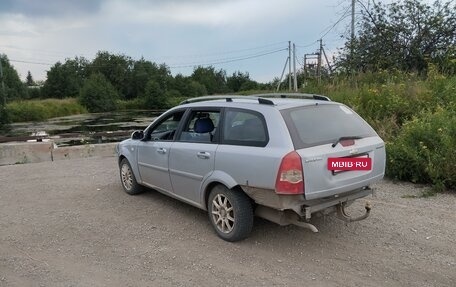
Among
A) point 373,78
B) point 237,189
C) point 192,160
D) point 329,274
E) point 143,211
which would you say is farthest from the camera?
point 373,78

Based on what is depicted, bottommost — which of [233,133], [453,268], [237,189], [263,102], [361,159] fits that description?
[453,268]

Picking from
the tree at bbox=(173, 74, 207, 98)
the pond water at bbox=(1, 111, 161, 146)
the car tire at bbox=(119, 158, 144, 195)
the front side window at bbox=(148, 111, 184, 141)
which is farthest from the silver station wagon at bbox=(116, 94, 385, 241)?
the tree at bbox=(173, 74, 207, 98)

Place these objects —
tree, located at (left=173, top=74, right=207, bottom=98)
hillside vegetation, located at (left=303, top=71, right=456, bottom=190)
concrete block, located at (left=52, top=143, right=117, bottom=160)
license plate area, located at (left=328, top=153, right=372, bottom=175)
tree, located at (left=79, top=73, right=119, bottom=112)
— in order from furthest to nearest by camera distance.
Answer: tree, located at (left=173, top=74, right=207, bottom=98), tree, located at (left=79, top=73, right=119, bottom=112), concrete block, located at (left=52, top=143, right=117, bottom=160), hillside vegetation, located at (left=303, top=71, right=456, bottom=190), license plate area, located at (left=328, top=153, right=372, bottom=175)

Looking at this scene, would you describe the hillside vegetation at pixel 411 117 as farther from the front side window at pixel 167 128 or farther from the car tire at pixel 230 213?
the front side window at pixel 167 128

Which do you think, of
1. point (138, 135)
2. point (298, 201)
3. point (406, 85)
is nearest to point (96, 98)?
point (406, 85)

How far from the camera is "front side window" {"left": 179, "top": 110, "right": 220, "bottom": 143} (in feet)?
16.3

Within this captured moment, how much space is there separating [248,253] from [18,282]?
87.4 inches

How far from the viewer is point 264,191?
4.07 m

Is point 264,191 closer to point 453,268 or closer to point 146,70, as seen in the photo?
point 453,268

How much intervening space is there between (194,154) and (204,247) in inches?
43.5

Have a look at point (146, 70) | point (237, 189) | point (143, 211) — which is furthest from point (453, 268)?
point (146, 70)

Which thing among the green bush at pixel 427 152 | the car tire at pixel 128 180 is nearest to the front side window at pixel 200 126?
the car tire at pixel 128 180

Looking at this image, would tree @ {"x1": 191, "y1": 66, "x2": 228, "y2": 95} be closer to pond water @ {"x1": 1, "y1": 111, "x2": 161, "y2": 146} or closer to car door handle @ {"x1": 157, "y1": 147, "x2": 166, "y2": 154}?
pond water @ {"x1": 1, "y1": 111, "x2": 161, "y2": 146}

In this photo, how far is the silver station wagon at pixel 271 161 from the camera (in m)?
3.92
